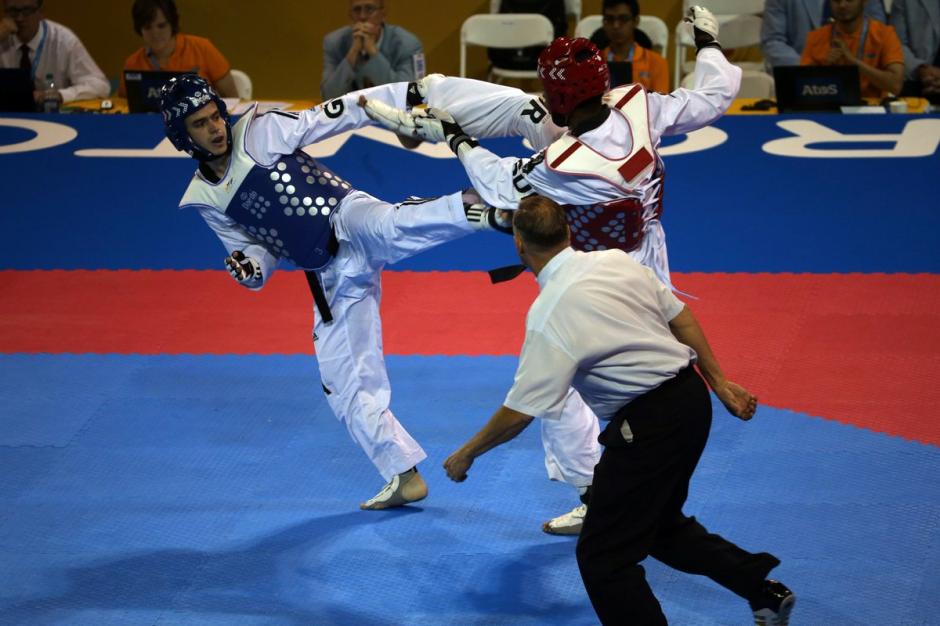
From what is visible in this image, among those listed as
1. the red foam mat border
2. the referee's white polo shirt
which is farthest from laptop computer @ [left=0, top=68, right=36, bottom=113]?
the referee's white polo shirt

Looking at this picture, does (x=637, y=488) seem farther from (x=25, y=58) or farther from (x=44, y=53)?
(x=25, y=58)

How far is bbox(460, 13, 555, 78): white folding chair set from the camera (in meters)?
11.4

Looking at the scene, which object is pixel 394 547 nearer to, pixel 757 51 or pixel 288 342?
pixel 288 342

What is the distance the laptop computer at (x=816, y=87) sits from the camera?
30.8ft

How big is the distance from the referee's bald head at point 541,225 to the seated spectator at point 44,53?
779 centimetres

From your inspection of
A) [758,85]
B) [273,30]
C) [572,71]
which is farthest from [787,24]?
[572,71]

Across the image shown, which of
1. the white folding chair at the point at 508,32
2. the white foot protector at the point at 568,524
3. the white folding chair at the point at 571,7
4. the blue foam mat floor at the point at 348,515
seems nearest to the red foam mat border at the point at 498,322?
the blue foam mat floor at the point at 348,515

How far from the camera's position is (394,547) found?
16.5 ft

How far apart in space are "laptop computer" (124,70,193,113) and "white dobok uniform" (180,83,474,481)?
4938mm

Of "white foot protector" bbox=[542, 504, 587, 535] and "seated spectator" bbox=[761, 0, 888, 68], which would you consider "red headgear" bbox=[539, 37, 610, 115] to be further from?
"seated spectator" bbox=[761, 0, 888, 68]

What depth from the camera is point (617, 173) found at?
436cm

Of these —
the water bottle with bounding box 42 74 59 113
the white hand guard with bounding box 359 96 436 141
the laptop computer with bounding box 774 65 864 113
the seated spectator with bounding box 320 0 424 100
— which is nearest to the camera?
the white hand guard with bounding box 359 96 436 141

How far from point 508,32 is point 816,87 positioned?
3.43 m

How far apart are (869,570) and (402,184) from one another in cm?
530
